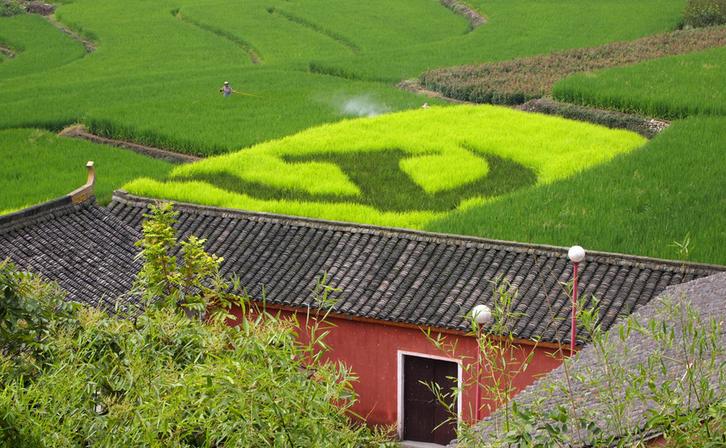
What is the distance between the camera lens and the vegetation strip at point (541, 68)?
32281mm

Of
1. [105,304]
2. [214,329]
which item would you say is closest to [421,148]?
[105,304]

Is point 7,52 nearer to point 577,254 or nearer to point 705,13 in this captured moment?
point 705,13

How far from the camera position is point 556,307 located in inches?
536

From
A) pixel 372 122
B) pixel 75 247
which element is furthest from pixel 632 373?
pixel 372 122

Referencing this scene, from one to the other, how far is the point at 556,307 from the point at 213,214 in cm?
576

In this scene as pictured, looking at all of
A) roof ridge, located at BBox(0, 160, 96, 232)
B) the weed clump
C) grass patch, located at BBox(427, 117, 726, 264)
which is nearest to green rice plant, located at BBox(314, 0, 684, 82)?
grass patch, located at BBox(427, 117, 726, 264)

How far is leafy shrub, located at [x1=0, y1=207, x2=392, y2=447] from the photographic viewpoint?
595 centimetres

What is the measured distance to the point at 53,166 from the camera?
86.2 ft

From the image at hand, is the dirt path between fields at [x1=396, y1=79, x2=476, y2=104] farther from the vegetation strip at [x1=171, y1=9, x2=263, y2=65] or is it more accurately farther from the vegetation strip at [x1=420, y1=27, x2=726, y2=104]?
the vegetation strip at [x1=171, y1=9, x2=263, y2=65]

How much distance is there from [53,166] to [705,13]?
76.8ft

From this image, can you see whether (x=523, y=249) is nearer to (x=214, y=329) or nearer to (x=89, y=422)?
(x=214, y=329)

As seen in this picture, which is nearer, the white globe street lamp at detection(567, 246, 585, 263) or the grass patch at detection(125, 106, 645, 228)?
the white globe street lamp at detection(567, 246, 585, 263)

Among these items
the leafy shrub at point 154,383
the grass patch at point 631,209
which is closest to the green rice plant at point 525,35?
the grass patch at point 631,209

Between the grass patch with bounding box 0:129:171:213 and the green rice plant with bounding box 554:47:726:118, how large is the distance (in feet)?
34.7
